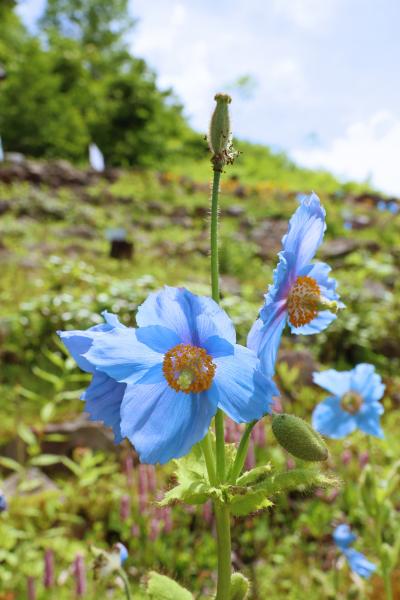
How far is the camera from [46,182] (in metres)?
11.7

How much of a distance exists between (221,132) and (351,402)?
4.34ft

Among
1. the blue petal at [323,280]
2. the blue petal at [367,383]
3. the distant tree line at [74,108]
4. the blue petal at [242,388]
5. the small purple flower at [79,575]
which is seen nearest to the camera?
the blue petal at [242,388]

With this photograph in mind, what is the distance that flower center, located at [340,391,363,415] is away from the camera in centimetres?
173

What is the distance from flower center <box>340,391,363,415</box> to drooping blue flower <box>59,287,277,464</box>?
1.27m

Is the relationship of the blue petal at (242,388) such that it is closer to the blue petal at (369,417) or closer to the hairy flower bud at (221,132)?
the hairy flower bud at (221,132)

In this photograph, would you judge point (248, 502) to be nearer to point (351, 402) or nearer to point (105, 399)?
point (105, 399)

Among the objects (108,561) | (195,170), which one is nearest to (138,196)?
(195,170)

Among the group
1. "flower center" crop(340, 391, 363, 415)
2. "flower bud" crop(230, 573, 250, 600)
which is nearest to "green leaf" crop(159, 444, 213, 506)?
"flower bud" crop(230, 573, 250, 600)

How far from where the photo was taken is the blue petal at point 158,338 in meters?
0.55

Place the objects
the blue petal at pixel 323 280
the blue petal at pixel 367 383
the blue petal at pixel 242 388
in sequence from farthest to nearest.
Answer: the blue petal at pixel 367 383
the blue petal at pixel 323 280
the blue petal at pixel 242 388

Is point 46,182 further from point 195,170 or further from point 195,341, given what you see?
point 195,341

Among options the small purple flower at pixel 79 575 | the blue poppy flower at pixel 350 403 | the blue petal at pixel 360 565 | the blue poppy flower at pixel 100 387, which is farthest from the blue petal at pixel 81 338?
the blue petal at pixel 360 565

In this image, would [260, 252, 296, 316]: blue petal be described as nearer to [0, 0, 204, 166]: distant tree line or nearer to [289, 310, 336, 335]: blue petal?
[289, 310, 336, 335]: blue petal

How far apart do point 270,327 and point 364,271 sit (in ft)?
20.4
